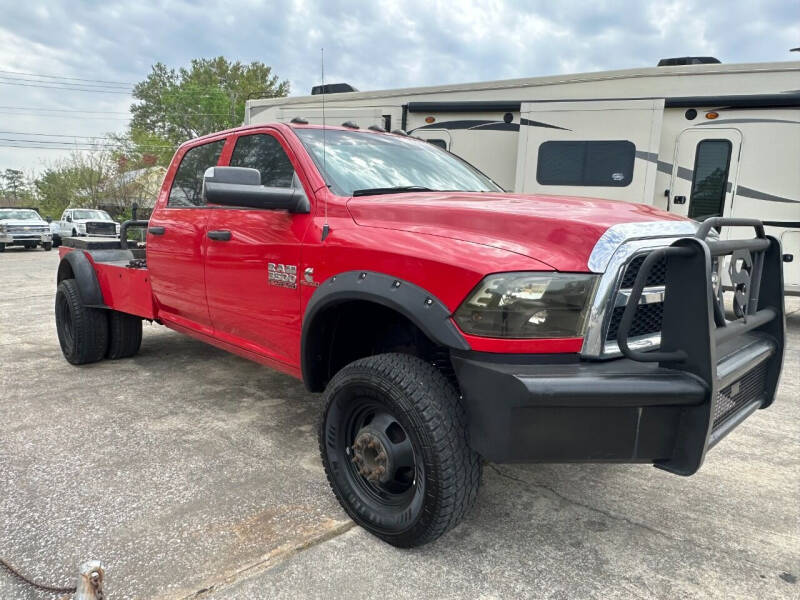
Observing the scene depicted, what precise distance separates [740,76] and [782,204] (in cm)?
159

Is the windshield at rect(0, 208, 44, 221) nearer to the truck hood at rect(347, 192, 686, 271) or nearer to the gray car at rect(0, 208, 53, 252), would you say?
the gray car at rect(0, 208, 53, 252)

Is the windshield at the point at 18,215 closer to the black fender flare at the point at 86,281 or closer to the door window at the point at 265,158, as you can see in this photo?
the black fender flare at the point at 86,281

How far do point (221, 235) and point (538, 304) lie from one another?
2091 mm

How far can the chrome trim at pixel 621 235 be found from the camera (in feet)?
6.43

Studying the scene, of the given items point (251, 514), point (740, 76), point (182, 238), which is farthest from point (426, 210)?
point (740, 76)

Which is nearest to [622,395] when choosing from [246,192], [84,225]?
[246,192]

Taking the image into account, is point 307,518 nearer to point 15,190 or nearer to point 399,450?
point 399,450

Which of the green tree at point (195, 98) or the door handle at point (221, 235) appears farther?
the green tree at point (195, 98)

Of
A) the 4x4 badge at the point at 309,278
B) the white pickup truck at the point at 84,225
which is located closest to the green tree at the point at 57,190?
the white pickup truck at the point at 84,225

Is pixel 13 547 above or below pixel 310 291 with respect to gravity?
below

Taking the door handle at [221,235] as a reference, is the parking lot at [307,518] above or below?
below

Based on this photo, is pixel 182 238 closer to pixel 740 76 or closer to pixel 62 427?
pixel 62 427

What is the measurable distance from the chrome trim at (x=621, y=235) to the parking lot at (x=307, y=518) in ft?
3.93

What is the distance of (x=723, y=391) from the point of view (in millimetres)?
2174
